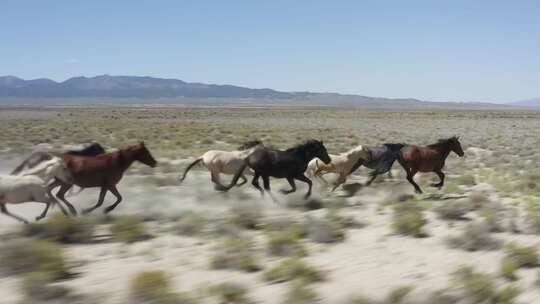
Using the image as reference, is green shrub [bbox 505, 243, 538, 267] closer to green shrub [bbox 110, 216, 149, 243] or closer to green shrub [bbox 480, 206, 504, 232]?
green shrub [bbox 480, 206, 504, 232]

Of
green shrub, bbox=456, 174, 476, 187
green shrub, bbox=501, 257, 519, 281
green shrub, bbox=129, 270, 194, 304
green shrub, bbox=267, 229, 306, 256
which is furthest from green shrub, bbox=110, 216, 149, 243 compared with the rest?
green shrub, bbox=456, 174, 476, 187

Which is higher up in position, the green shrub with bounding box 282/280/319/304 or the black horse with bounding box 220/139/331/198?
the black horse with bounding box 220/139/331/198

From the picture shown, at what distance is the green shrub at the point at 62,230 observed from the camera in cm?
795

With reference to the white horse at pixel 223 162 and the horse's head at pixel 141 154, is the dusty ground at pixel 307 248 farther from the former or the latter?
the horse's head at pixel 141 154

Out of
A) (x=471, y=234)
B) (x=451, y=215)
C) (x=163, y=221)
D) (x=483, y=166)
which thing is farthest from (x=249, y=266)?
(x=483, y=166)

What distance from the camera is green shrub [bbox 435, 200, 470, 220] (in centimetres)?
1032

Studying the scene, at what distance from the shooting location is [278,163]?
40.0 ft


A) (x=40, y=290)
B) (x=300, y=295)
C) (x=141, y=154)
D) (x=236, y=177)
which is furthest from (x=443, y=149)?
(x=40, y=290)

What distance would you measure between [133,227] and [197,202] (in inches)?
135

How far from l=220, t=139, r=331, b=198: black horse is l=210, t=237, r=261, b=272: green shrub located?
4390 mm

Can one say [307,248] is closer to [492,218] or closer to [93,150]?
[492,218]

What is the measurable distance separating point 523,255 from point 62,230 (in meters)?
6.97

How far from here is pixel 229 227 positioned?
28.9 ft

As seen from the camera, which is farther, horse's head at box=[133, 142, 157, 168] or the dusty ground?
horse's head at box=[133, 142, 157, 168]
